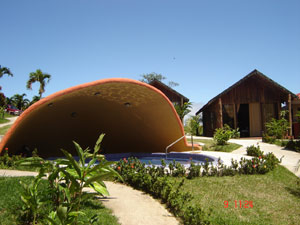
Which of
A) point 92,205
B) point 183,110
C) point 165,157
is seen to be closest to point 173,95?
point 183,110

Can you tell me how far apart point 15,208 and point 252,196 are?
4687 millimetres

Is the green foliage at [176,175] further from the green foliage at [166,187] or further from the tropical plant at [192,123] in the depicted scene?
the tropical plant at [192,123]

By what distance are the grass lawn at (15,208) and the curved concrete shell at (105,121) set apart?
3.70 meters

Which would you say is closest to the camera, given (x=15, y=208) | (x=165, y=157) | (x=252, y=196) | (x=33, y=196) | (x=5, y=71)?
(x=33, y=196)

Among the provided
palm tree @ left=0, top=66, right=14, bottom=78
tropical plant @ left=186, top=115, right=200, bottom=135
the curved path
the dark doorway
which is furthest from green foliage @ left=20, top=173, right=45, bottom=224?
palm tree @ left=0, top=66, right=14, bottom=78

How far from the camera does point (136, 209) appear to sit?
4234 mm

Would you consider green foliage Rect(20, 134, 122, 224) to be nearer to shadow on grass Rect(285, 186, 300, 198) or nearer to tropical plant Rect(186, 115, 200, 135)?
shadow on grass Rect(285, 186, 300, 198)

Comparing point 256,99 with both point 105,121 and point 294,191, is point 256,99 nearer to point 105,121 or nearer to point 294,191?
point 105,121

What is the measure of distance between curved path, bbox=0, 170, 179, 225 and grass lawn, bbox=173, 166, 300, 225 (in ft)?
2.73

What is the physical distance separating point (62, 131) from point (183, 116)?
10.6m

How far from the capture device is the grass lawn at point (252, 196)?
13.4 ft

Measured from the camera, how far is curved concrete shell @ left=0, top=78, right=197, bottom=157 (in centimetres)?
905

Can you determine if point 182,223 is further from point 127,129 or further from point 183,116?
point 183,116
